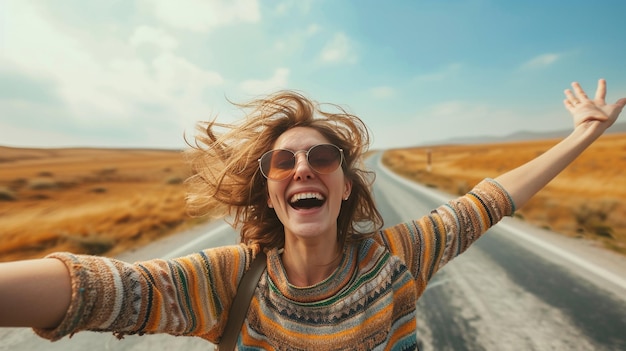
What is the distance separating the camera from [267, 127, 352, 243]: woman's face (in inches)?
66.8

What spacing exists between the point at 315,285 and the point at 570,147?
1691 mm

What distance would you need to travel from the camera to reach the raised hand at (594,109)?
7.18 ft

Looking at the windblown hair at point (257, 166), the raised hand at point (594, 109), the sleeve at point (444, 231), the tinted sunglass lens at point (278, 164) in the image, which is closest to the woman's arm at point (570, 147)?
the raised hand at point (594, 109)

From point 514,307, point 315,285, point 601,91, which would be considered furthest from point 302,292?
point 514,307

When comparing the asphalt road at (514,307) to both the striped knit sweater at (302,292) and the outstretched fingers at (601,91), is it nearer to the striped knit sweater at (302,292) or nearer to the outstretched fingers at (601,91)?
the striped knit sweater at (302,292)

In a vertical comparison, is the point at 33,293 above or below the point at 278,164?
below

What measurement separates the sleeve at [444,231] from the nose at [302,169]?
51cm

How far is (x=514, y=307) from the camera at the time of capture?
346cm

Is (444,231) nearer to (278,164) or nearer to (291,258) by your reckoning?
(291,258)

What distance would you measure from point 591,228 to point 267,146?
8.38 metres

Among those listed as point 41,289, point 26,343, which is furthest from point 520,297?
point 26,343

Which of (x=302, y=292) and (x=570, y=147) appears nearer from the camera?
(x=302, y=292)

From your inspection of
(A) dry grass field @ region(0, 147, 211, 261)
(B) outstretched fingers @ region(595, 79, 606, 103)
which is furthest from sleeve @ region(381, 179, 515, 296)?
(A) dry grass field @ region(0, 147, 211, 261)

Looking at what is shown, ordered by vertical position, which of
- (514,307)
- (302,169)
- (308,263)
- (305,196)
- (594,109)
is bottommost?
(514,307)
